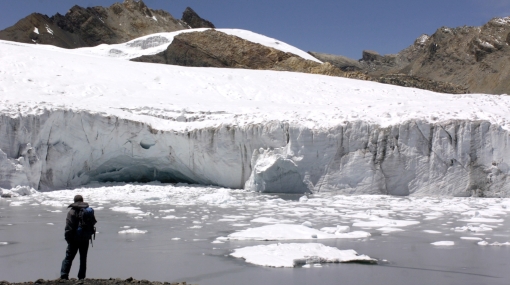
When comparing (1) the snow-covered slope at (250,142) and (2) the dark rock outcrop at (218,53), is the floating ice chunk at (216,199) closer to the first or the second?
(1) the snow-covered slope at (250,142)

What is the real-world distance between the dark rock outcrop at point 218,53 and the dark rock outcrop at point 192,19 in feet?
89.0

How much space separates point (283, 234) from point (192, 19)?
178 feet

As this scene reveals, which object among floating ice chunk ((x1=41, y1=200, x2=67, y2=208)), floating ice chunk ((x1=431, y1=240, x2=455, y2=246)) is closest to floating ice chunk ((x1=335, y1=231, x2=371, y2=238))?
floating ice chunk ((x1=431, y1=240, x2=455, y2=246))

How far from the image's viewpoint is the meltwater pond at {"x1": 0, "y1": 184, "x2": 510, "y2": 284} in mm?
5023

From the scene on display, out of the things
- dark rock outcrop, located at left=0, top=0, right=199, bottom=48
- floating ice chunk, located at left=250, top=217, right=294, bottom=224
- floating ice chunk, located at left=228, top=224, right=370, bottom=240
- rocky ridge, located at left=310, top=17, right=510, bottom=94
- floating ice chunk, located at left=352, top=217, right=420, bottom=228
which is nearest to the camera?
floating ice chunk, located at left=228, top=224, right=370, bottom=240

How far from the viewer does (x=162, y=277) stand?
4.83m

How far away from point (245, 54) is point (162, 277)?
2598 centimetres

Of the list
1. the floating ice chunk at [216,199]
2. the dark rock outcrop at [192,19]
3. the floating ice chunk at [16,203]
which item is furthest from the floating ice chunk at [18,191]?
the dark rock outcrop at [192,19]

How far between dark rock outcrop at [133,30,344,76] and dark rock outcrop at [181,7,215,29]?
89.0 ft

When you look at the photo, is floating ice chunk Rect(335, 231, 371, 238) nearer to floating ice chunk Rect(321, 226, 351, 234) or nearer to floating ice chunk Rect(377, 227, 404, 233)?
floating ice chunk Rect(321, 226, 351, 234)

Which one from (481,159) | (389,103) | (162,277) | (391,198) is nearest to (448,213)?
(391,198)

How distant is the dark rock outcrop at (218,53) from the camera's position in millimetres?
29234

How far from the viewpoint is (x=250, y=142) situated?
13.2 meters

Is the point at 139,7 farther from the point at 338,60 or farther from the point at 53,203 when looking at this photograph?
the point at 53,203
